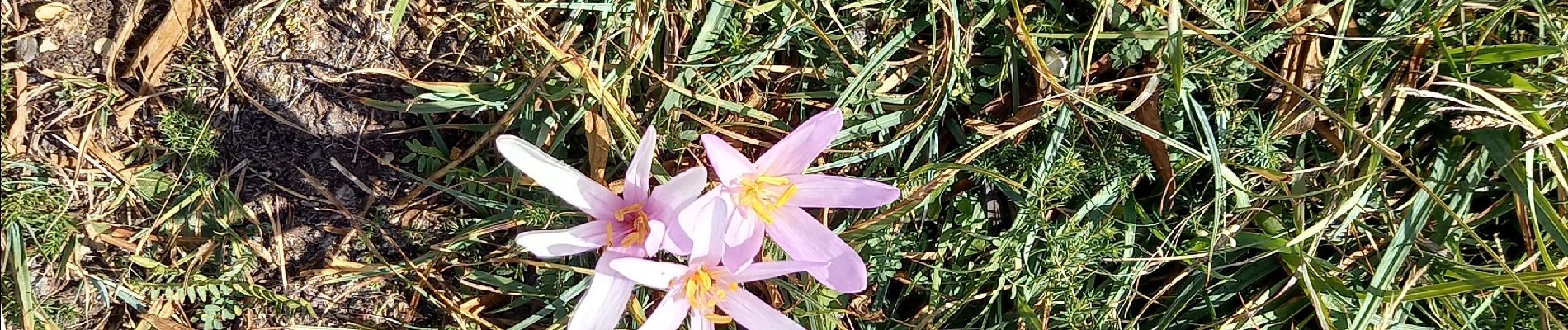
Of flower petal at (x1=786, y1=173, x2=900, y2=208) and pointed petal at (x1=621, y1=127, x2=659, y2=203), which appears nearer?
pointed petal at (x1=621, y1=127, x2=659, y2=203)

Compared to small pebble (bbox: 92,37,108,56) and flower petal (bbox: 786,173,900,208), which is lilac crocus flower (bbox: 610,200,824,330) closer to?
flower petal (bbox: 786,173,900,208)

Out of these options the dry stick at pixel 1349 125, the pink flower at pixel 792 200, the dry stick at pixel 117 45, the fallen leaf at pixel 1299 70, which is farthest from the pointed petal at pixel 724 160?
the dry stick at pixel 117 45

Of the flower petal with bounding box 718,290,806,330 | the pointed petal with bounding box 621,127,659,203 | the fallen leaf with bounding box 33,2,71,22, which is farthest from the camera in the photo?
the fallen leaf with bounding box 33,2,71,22

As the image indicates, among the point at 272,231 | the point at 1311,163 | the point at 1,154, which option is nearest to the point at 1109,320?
the point at 1311,163

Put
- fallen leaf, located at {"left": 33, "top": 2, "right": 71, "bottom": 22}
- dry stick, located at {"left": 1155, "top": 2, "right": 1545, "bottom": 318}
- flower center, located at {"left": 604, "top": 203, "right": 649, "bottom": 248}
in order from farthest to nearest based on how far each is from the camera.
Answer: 1. fallen leaf, located at {"left": 33, "top": 2, "right": 71, "bottom": 22}
2. dry stick, located at {"left": 1155, "top": 2, "right": 1545, "bottom": 318}
3. flower center, located at {"left": 604, "top": 203, "right": 649, "bottom": 248}

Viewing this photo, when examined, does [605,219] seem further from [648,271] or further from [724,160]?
[724,160]

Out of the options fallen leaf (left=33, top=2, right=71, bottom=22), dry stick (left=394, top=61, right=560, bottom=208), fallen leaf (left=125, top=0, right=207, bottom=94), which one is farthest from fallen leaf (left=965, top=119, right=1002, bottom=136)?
fallen leaf (left=33, top=2, right=71, bottom=22)

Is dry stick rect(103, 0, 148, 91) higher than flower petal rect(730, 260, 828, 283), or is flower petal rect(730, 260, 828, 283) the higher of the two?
dry stick rect(103, 0, 148, 91)

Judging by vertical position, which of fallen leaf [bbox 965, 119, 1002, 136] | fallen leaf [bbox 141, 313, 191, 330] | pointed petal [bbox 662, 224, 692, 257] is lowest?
fallen leaf [bbox 141, 313, 191, 330]
